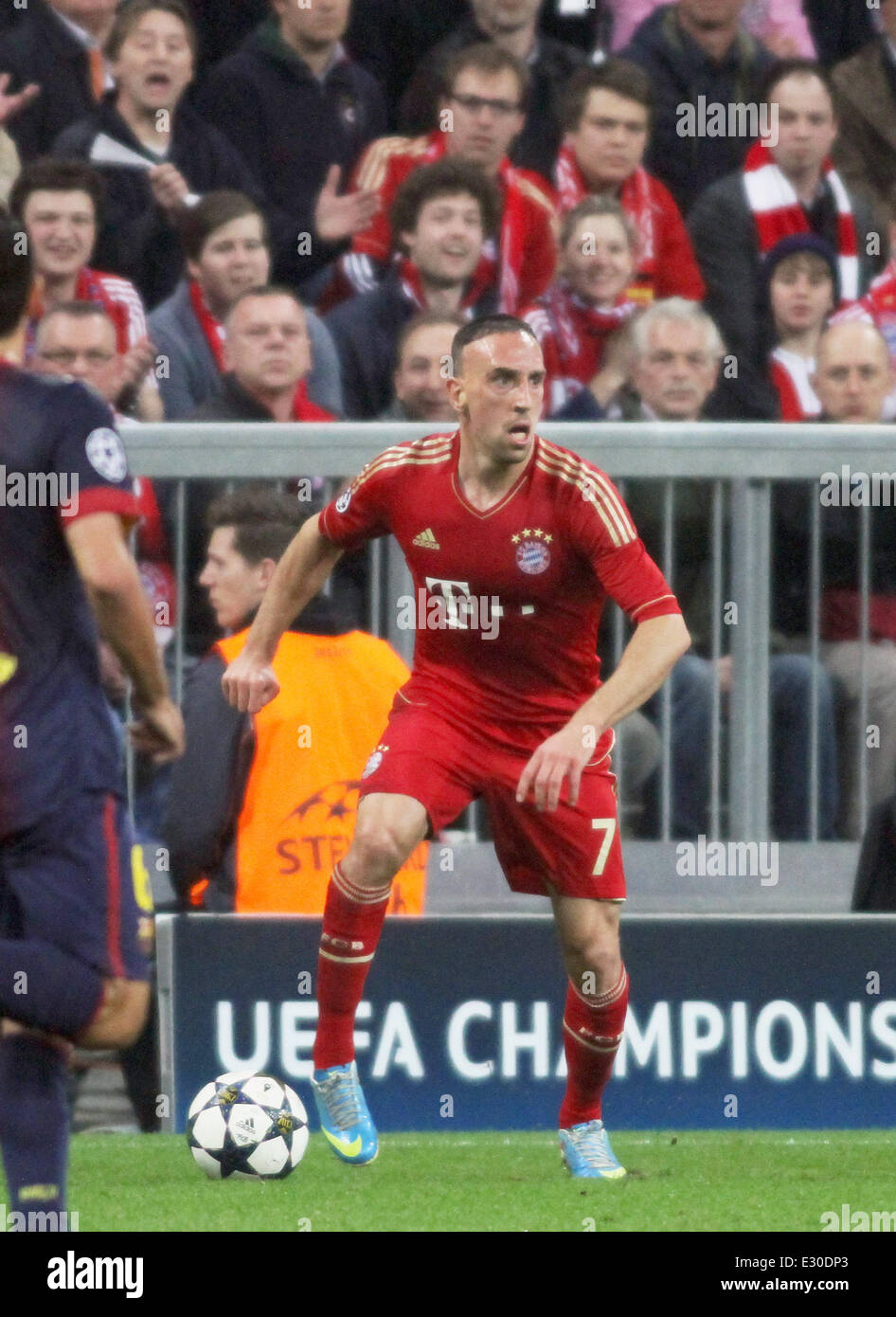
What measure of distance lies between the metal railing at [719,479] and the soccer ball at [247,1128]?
6.05 ft

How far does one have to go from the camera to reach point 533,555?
610 centimetres

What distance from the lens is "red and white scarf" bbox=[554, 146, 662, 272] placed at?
938 cm

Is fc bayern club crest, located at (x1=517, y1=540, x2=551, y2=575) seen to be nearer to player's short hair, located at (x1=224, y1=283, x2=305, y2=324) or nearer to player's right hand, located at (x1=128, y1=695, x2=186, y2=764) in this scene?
player's right hand, located at (x1=128, y1=695, x2=186, y2=764)

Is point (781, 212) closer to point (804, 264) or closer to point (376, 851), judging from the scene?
point (804, 264)

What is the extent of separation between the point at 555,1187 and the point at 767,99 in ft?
17.1

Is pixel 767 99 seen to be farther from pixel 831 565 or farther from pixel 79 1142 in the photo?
pixel 79 1142

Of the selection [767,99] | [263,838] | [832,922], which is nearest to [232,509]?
[263,838]

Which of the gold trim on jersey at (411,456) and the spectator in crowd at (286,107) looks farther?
Result: the spectator in crowd at (286,107)

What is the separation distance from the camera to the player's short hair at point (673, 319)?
8391 millimetres

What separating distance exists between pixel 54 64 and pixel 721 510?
358cm

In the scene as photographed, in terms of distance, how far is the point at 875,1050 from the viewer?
7273 mm

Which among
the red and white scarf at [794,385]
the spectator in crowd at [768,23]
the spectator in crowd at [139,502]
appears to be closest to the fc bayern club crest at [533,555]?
the spectator in crowd at [139,502]
